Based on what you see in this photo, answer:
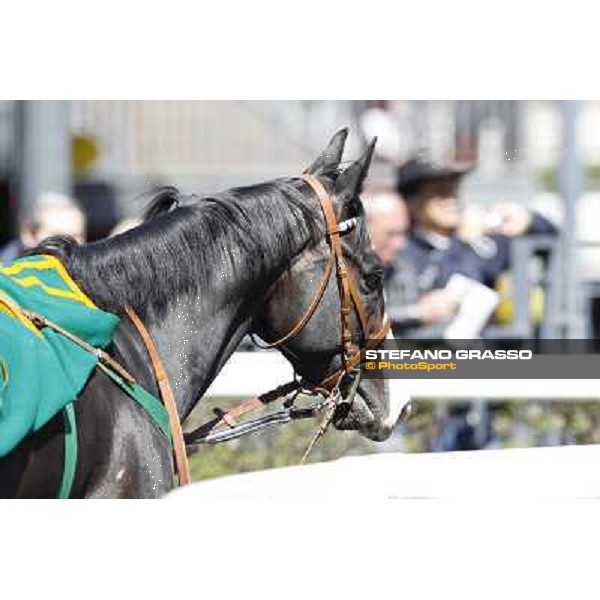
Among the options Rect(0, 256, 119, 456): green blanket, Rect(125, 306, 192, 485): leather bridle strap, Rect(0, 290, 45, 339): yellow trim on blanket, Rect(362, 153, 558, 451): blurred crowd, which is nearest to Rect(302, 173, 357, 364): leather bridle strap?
Rect(125, 306, 192, 485): leather bridle strap

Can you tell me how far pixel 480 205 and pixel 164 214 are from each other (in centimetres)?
253

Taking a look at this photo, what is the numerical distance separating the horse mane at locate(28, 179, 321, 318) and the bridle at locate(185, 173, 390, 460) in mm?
69

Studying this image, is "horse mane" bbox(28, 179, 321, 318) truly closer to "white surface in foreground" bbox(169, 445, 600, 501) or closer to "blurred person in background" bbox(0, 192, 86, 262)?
"blurred person in background" bbox(0, 192, 86, 262)

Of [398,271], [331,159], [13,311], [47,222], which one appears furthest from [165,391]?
[398,271]

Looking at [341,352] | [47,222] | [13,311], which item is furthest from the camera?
[47,222]

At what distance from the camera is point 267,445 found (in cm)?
627

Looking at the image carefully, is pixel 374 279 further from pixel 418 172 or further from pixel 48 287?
pixel 418 172

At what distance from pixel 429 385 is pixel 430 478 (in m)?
0.48

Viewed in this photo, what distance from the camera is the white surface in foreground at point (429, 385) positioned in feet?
18.6

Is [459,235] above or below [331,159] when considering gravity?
below

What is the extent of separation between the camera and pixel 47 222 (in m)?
5.58

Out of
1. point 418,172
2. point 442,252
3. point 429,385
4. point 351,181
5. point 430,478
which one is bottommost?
point 430,478

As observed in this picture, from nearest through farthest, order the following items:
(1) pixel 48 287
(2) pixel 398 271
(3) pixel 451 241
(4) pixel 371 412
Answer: (1) pixel 48 287 → (4) pixel 371 412 → (2) pixel 398 271 → (3) pixel 451 241
